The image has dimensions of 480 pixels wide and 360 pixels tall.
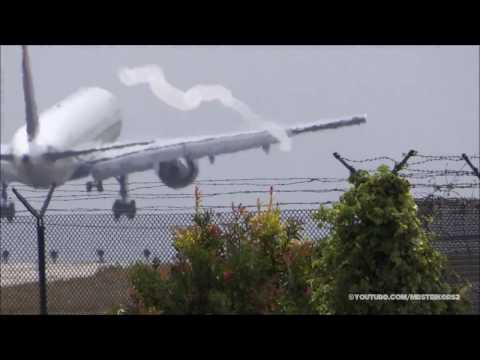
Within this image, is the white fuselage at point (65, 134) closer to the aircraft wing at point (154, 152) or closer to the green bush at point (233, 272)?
the aircraft wing at point (154, 152)

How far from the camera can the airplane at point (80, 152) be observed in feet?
136

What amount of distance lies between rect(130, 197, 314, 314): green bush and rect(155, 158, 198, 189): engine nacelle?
1127 inches

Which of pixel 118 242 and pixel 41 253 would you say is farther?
pixel 118 242

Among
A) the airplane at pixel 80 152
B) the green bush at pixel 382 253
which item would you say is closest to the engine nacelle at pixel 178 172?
the airplane at pixel 80 152

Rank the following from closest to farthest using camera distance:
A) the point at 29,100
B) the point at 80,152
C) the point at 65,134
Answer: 1. the point at 80,152
2. the point at 29,100
3. the point at 65,134

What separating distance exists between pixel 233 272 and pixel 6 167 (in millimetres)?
33062

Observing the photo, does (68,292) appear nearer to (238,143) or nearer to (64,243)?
(64,243)

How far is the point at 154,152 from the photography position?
1714 inches

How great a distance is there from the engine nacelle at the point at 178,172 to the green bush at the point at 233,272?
2862cm

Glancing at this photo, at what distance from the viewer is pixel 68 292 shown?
15391 mm

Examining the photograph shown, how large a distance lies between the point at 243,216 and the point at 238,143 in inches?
1096

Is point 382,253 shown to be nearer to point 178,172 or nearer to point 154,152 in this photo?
point 178,172

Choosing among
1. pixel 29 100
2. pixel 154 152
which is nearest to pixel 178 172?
pixel 154 152
